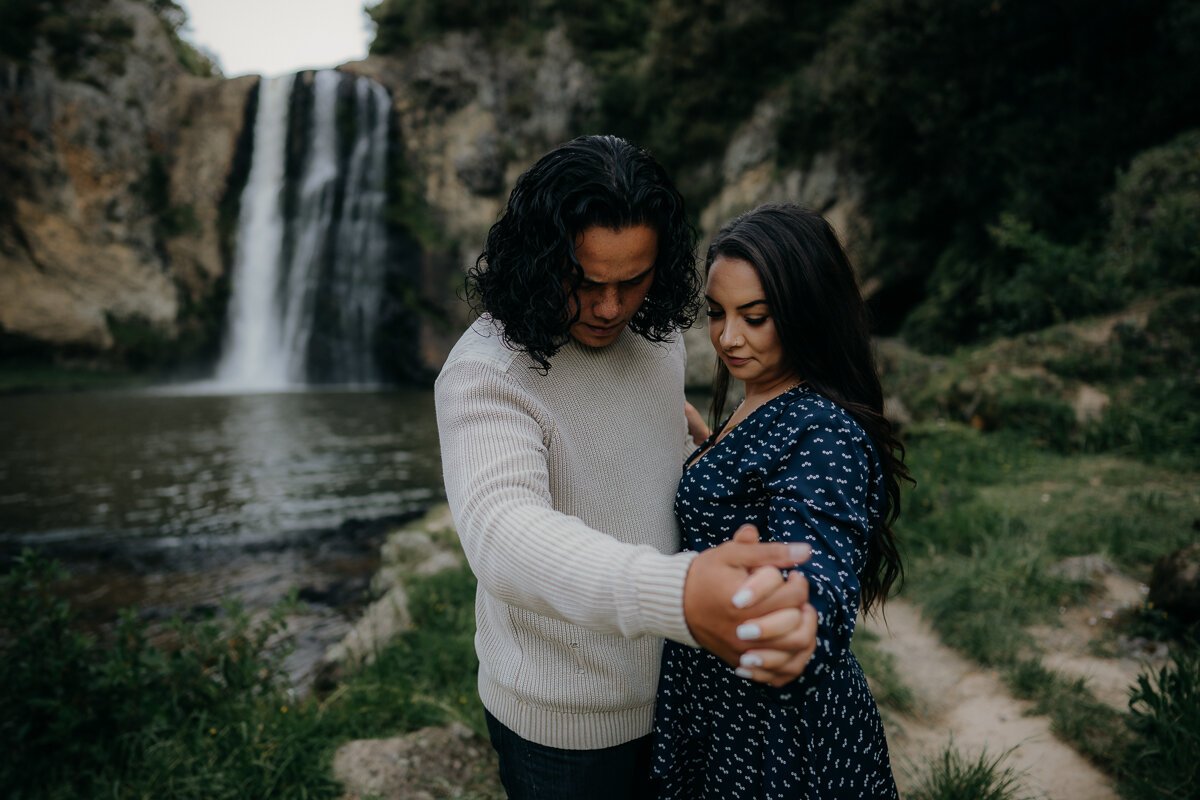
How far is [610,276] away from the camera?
1.36 meters

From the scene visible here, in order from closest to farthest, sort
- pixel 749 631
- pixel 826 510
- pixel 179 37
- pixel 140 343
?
pixel 749 631 < pixel 826 510 < pixel 140 343 < pixel 179 37

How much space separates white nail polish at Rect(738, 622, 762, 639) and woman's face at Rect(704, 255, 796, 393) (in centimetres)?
79

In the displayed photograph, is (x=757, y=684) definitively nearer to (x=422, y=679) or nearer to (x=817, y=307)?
(x=817, y=307)

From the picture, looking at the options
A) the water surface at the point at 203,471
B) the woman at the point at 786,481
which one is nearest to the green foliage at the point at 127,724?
the woman at the point at 786,481

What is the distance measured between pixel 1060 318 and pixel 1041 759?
7179 millimetres

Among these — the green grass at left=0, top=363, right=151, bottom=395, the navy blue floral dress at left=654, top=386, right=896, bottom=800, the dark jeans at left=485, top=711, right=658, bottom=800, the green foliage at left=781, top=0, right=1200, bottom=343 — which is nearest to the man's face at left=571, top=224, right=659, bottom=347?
the navy blue floral dress at left=654, top=386, right=896, bottom=800

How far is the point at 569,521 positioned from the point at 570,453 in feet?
1.10

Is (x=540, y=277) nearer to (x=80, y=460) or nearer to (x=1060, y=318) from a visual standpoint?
(x=1060, y=318)

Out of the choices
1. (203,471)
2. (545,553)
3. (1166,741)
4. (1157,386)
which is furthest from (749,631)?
(203,471)

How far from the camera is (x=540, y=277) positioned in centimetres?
134

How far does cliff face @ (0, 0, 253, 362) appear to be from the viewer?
20312 mm

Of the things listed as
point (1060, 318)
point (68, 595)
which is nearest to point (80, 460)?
point (68, 595)

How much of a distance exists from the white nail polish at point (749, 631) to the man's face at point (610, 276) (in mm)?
715

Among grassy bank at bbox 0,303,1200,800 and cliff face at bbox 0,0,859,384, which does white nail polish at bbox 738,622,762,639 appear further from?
cliff face at bbox 0,0,859,384
